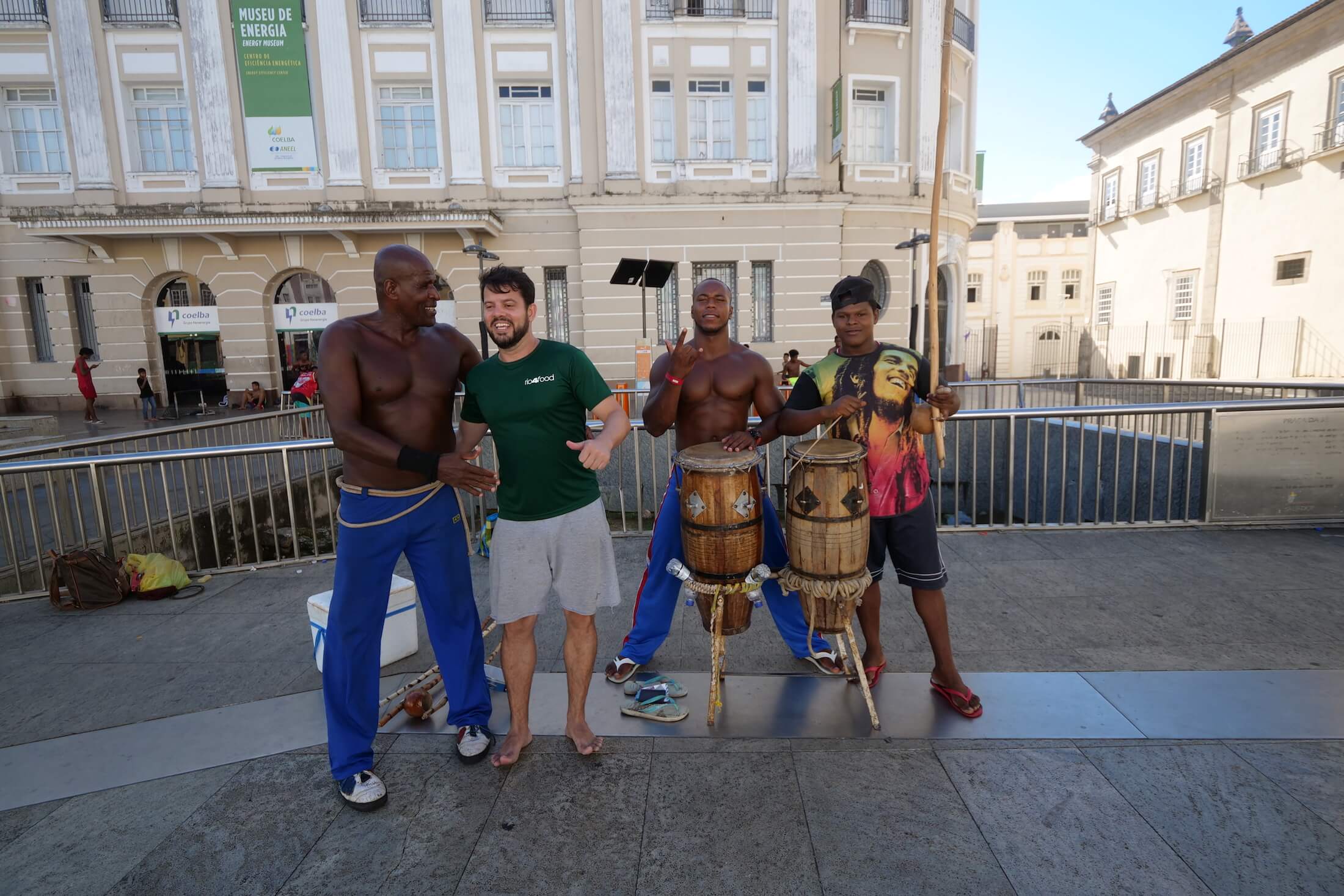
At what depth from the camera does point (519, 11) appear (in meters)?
17.8

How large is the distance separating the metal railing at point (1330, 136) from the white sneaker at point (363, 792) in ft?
98.2

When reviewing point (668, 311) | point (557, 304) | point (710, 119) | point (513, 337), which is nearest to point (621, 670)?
point (513, 337)

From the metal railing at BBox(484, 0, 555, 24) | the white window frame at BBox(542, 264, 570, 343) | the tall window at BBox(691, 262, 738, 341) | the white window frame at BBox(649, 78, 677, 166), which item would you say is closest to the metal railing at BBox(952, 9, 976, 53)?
the white window frame at BBox(649, 78, 677, 166)

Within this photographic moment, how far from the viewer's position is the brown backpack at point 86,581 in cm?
524

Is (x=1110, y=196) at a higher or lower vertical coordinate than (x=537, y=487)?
higher

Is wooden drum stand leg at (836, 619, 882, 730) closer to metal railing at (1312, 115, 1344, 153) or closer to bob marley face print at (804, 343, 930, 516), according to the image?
bob marley face print at (804, 343, 930, 516)

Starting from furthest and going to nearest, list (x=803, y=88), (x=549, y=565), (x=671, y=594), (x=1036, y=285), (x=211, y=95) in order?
(x=1036, y=285) < (x=803, y=88) < (x=211, y=95) < (x=671, y=594) < (x=549, y=565)

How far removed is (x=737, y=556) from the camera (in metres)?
3.27

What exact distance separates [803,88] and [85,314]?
21325 mm

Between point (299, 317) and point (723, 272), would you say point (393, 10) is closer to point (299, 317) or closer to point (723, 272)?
point (299, 317)

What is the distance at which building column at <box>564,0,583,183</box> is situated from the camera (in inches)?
682

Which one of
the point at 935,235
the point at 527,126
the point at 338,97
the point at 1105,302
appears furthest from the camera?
the point at 1105,302

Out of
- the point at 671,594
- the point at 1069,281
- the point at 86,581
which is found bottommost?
the point at 86,581

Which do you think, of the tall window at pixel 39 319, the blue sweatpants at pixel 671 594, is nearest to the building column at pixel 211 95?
the tall window at pixel 39 319
